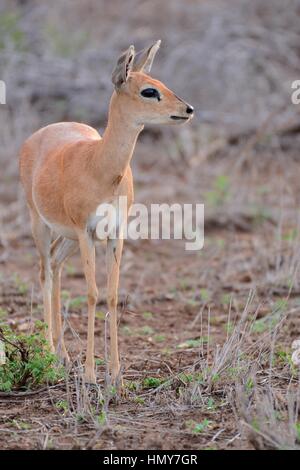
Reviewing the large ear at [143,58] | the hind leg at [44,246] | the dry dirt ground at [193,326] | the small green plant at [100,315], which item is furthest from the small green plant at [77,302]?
the large ear at [143,58]

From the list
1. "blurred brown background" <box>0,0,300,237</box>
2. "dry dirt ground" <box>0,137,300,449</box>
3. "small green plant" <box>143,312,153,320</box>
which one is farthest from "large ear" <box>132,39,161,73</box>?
"blurred brown background" <box>0,0,300,237</box>

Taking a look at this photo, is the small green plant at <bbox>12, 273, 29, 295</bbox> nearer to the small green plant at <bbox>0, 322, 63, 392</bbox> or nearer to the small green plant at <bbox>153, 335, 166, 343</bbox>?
the small green plant at <bbox>153, 335, 166, 343</bbox>

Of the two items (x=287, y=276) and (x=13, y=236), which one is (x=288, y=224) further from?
(x=13, y=236)

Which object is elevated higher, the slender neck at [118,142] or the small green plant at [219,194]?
the small green plant at [219,194]

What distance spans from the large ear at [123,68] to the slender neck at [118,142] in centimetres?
12

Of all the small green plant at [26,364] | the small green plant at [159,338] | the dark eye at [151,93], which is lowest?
the small green plant at [26,364]

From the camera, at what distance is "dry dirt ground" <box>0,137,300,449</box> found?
448 centimetres

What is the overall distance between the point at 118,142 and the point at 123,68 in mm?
424

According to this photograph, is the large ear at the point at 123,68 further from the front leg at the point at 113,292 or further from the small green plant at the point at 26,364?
the small green plant at the point at 26,364

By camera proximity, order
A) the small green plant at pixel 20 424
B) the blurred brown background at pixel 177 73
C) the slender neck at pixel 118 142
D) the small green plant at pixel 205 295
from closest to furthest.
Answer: the small green plant at pixel 20 424
the slender neck at pixel 118 142
the small green plant at pixel 205 295
the blurred brown background at pixel 177 73

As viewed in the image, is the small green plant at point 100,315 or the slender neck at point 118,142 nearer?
the slender neck at point 118,142

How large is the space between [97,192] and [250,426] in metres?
1.77

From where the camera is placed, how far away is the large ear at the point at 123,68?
5044 mm

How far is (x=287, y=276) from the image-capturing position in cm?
759
